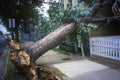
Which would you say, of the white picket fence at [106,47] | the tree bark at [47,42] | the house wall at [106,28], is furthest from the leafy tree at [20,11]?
the tree bark at [47,42]

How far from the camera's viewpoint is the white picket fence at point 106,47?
364 inches

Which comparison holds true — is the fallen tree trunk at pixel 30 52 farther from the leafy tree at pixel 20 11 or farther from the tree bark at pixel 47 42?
the leafy tree at pixel 20 11

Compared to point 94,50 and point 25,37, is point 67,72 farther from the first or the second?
point 25,37

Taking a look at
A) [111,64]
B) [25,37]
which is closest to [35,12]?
[25,37]

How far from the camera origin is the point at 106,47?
10.1 metres

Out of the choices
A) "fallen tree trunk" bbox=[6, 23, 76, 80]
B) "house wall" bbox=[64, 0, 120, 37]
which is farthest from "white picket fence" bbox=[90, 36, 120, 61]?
"house wall" bbox=[64, 0, 120, 37]

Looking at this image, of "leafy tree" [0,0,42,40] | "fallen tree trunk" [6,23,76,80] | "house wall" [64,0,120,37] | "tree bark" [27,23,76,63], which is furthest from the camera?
"leafy tree" [0,0,42,40]

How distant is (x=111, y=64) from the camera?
30.8ft

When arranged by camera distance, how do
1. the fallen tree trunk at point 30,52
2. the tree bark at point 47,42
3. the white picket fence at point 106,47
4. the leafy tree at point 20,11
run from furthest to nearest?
the leafy tree at point 20,11 < the white picket fence at point 106,47 < the tree bark at point 47,42 < the fallen tree trunk at point 30,52

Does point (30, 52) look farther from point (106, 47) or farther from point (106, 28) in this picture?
point (106, 28)

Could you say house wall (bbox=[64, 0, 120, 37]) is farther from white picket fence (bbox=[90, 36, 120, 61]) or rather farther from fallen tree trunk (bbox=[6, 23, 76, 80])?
fallen tree trunk (bbox=[6, 23, 76, 80])

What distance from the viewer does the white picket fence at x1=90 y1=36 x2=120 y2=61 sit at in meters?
9.23

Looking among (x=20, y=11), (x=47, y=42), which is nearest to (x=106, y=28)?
(x=47, y=42)

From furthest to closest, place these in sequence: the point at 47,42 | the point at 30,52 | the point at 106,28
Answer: the point at 106,28
the point at 47,42
the point at 30,52
